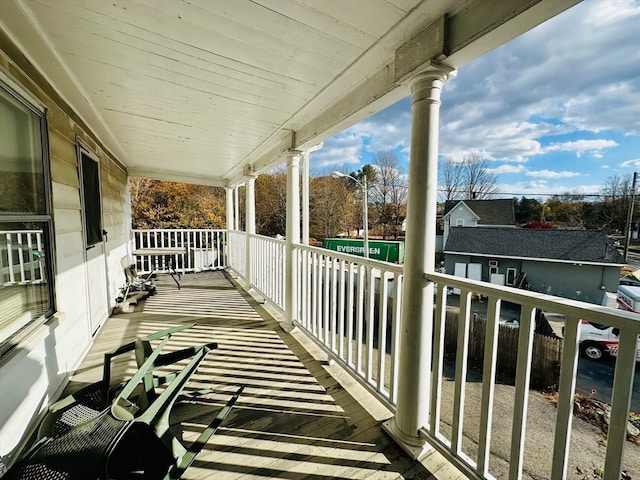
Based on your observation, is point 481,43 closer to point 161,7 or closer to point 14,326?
point 161,7

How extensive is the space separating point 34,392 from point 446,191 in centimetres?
2350

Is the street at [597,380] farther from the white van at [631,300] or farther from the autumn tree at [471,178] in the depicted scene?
the autumn tree at [471,178]

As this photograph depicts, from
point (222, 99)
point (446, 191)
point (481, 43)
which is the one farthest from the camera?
point (446, 191)

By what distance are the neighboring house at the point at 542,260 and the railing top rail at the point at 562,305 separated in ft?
38.4

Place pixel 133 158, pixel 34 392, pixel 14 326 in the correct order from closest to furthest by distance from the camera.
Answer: pixel 14 326 < pixel 34 392 < pixel 133 158

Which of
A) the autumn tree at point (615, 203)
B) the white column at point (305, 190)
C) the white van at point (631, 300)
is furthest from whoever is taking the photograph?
the autumn tree at point (615, 203)

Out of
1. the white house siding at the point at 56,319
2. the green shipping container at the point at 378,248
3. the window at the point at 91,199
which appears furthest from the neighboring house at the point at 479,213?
the white house siding at the point at 56,319

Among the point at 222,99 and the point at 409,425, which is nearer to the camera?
the point at 409,425

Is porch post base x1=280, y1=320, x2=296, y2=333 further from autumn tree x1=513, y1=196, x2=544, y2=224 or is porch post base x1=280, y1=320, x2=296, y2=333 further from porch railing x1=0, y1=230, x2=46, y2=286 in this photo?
autumn tree x1=513, y1=196, x2=544, y2=224

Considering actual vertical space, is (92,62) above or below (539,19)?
above

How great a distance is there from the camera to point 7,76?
1481 mm

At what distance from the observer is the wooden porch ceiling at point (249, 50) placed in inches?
49.1

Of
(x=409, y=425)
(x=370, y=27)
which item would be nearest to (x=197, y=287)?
(x=409, y=425)

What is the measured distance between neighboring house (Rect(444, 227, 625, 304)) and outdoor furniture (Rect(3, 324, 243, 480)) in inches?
492
